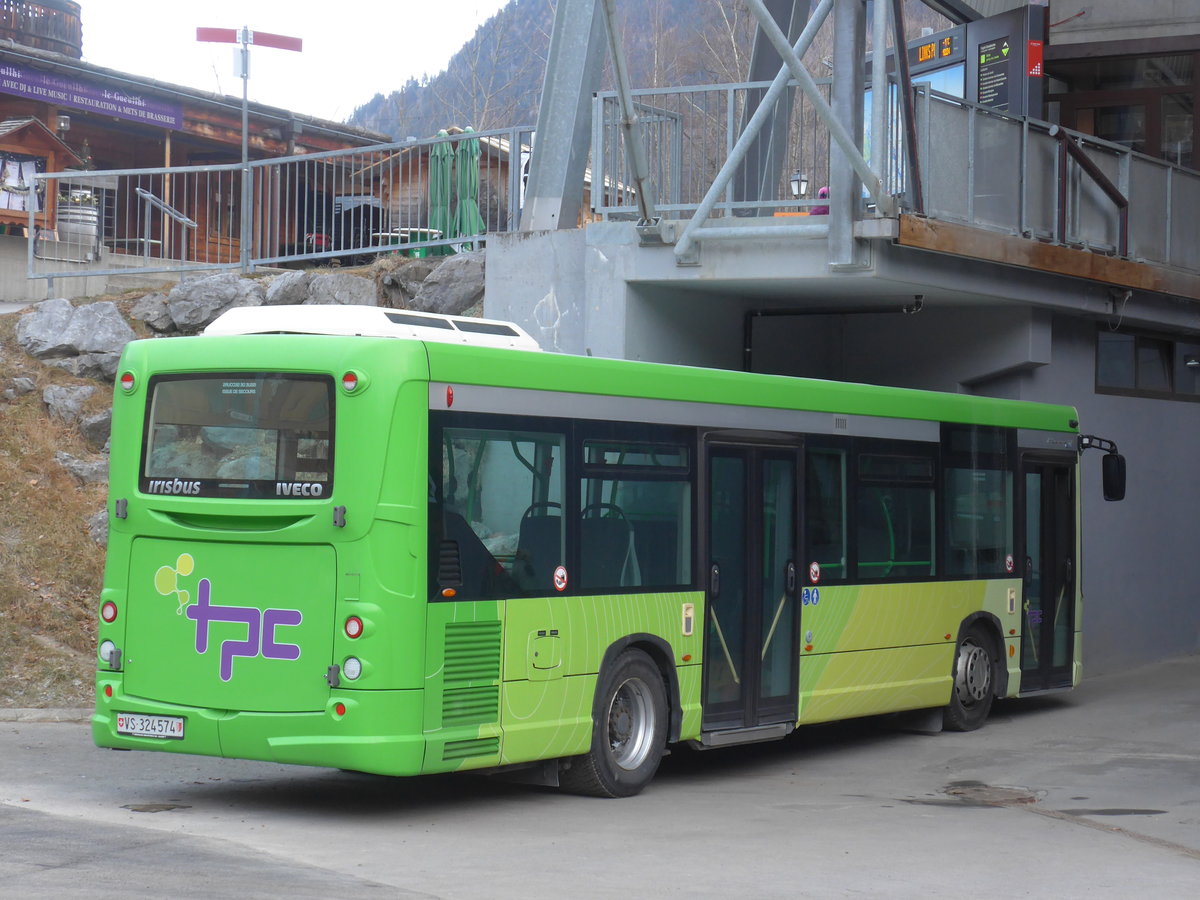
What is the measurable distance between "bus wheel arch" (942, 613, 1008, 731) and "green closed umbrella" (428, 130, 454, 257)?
26.8 feet

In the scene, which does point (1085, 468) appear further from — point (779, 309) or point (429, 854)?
point (429, 854)

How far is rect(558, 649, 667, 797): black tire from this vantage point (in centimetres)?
1002

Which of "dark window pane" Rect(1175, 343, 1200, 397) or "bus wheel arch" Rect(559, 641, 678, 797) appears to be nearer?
"bus wheel arch" Rect(559, 641, 678, 797)

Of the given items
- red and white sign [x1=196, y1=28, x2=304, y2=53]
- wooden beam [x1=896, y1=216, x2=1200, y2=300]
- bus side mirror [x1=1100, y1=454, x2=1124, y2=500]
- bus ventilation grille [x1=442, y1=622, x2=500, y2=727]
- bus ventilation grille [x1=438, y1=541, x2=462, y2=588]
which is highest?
red and white sign [x1=196, y1=28, x2=304, y2=53]

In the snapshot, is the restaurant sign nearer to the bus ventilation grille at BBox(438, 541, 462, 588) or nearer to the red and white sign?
the red and white sign

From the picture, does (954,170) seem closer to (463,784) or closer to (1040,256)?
(1040,256)

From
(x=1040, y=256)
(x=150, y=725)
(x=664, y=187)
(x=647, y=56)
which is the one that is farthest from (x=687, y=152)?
(x=647, y=56)

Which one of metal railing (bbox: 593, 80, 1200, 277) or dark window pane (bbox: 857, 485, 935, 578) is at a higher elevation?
metal railing (bbox: 593, 80, 1200, 277)

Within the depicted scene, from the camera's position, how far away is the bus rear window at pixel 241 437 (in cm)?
900

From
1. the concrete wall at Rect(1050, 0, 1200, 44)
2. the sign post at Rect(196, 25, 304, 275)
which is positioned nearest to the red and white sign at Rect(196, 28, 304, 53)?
the sign post at Rect(196, 25, 304, 275)

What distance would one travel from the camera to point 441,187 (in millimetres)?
19266

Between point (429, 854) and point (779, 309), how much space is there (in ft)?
31.1

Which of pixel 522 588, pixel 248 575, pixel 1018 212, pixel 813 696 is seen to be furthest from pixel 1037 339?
pixel 248 575

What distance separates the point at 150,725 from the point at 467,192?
1081cm
